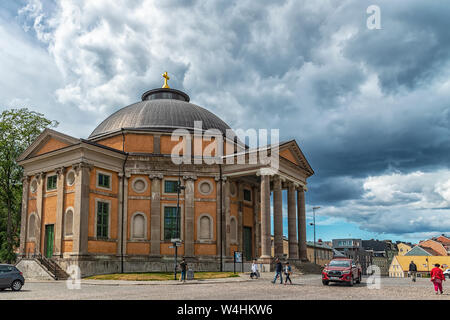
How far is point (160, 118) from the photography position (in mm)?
44062

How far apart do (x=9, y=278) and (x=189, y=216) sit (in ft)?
61.3

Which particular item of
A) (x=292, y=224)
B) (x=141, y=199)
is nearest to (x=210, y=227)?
(x=141, y=199)

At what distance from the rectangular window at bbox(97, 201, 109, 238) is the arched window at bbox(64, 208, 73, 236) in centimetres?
216

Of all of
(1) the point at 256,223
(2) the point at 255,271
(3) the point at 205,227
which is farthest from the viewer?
(1) the point at 256,223

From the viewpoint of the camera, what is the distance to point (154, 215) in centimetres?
3972

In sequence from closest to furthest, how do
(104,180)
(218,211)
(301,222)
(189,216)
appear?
1. (104,180)
2. (189,216)
3. (218,211)
4. (301,222)

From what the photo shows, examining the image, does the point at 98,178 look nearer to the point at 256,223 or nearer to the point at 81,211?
the point at 81,211

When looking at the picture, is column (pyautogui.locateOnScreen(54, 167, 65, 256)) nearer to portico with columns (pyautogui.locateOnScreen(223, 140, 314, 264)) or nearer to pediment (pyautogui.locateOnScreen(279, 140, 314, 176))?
portico with columns (pyautogui.locateOnScreen(223, 140, 314, 264))

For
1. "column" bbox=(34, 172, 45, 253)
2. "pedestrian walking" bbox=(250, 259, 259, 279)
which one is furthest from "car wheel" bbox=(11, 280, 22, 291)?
"pedestrian walking" bbox=(250, 259, 259, 279)

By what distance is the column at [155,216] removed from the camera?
39281mm
